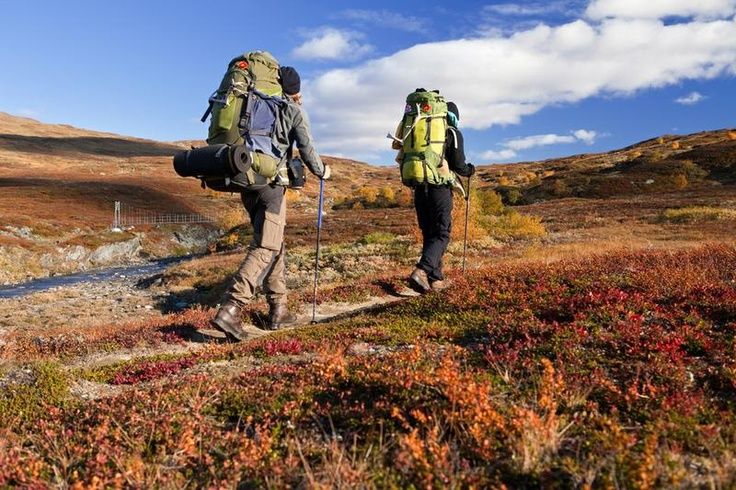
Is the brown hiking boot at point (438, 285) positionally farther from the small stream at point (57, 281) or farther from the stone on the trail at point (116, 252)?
the stone on the trail at point (116, 252)

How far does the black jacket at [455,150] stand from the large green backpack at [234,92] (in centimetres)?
352

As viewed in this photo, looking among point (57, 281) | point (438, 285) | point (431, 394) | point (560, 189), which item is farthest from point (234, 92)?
point (560, 189)

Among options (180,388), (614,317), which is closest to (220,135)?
(180,388)

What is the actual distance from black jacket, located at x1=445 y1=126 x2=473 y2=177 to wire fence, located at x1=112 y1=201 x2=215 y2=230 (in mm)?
63660

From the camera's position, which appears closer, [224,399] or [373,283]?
[224,399]

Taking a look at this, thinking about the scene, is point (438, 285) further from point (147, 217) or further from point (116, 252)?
point (147, 217)

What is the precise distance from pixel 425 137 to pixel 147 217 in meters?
73.3

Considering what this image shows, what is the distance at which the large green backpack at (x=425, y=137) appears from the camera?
9.75 meters

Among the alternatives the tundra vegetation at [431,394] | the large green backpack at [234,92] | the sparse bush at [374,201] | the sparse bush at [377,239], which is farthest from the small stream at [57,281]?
the sparse bush at [374,201]

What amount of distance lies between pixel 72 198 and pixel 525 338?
272 ft

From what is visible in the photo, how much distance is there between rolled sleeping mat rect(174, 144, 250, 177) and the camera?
743 cm

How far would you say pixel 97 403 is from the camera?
5.30m

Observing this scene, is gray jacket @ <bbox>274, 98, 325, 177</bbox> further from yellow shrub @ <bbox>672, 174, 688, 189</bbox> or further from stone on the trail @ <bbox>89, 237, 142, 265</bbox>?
yellow shrub @ <bbox>672, 174, 688, 189</bbox>

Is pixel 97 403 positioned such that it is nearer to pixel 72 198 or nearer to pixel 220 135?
pixel 220 135
